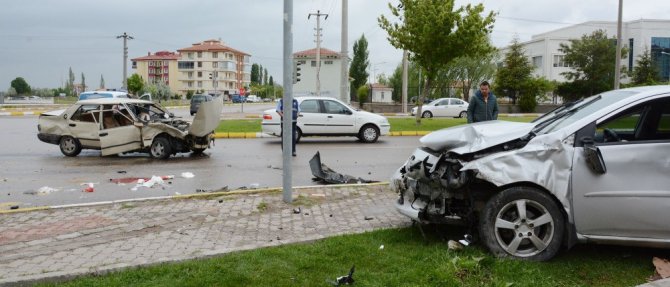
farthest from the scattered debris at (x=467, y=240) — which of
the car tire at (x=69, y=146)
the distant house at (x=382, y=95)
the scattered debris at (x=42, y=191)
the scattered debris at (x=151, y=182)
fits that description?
the distant house at (x=382, y=95)

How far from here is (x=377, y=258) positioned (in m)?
4.85

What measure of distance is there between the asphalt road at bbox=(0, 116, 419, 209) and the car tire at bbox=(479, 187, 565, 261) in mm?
5329

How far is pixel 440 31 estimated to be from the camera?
2281cm

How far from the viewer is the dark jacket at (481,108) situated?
10.4 meters

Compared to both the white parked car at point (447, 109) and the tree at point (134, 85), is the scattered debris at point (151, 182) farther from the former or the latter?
the tree at point (134, 85)

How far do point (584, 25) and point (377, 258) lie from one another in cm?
7719

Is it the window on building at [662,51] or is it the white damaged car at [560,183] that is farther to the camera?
the window on building at [662,51]

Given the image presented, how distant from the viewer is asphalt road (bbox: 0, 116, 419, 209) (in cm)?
916

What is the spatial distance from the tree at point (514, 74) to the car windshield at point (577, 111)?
42.1 meters

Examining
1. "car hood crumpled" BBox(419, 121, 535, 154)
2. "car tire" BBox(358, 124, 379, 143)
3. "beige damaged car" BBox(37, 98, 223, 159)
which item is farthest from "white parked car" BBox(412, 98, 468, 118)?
"car hood crumpled" BBox(419, 121, 535, 154)

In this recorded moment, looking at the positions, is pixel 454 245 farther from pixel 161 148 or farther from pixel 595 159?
pixel 161 148

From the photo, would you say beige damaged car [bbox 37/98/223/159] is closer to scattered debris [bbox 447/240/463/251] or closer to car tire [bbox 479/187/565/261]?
scattered debris [bbox 447/240/463/251]

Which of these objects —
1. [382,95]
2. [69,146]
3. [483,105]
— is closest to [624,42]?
[382,95]

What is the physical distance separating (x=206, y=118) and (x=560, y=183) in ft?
32.7
